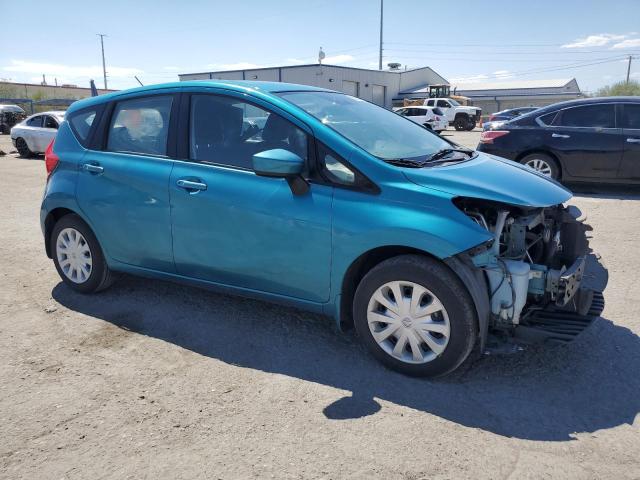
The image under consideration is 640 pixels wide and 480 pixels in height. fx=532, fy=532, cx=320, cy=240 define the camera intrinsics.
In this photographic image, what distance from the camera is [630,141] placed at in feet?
27.1

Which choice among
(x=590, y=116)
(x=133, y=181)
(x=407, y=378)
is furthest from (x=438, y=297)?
(x=590, y=116)

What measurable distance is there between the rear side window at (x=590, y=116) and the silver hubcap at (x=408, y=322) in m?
7.08

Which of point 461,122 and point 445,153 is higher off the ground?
point 461,122

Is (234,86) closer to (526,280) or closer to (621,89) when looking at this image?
(526,280)

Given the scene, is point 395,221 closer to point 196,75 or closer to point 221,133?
point 221,133

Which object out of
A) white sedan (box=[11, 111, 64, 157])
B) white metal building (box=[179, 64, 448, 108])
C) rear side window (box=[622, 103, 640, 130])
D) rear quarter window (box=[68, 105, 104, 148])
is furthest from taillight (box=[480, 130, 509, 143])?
white metal building (box=[179, 64, 448, 108])

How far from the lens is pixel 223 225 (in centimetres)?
362

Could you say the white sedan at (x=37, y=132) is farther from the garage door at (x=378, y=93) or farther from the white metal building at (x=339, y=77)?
the garage door at (x=378, y=93)

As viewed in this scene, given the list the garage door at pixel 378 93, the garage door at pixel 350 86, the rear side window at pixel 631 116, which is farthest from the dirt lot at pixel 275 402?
the garage door at pixel 378 93

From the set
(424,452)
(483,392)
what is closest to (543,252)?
(483,392)

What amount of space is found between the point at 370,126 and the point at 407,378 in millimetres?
1767

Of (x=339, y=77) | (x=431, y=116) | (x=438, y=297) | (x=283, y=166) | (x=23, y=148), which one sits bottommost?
(x=438, y=297)

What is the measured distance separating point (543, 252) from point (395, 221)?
115 cm

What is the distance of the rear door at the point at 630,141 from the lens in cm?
827
